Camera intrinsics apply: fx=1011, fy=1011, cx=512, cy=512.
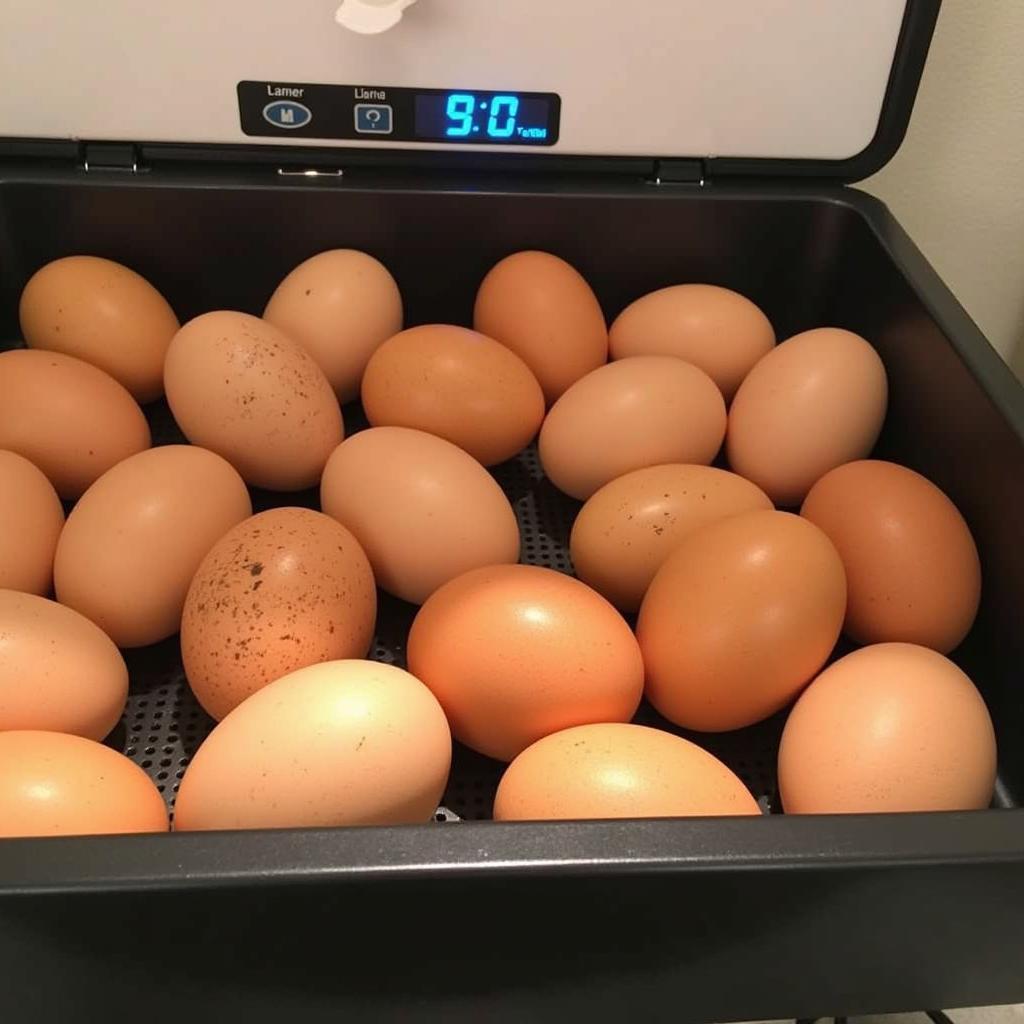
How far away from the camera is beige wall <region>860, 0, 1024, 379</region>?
2.73ft

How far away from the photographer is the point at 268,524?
0.58 m

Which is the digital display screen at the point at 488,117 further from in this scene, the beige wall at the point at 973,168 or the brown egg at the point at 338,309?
the beige wall at the point at 973,168

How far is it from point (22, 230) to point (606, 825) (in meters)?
0.63

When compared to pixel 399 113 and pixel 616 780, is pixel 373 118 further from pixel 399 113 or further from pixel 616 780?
pixel 616 780

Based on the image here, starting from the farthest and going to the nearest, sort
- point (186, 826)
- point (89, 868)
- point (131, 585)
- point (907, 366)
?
point (907, 366) → point (131, 585) → point (186, 826) → point (89, 868)

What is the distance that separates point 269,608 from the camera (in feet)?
1.78

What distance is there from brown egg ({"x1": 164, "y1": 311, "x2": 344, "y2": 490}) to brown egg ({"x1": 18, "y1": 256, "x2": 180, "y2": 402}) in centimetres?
6

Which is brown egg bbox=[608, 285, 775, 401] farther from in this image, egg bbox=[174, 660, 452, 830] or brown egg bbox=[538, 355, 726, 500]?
egg bbox=[174, 660, 452, 830]

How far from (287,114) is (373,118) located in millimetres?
60

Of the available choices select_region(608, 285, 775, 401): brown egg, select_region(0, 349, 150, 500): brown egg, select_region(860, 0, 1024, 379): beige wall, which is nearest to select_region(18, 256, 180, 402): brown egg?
select_region(0, 349, 150, 500): brown egg

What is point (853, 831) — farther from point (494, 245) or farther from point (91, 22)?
point (91, 22)

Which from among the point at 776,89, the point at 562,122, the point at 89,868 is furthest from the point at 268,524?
the point at 776,89

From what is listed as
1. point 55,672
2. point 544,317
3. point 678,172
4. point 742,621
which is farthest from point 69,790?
point 678,172

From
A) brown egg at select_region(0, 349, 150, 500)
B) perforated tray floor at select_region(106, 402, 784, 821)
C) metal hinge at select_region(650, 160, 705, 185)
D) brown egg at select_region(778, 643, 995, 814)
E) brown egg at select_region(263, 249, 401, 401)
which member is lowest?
perforated tray floor at select_region(106, 402, 784, 821)
